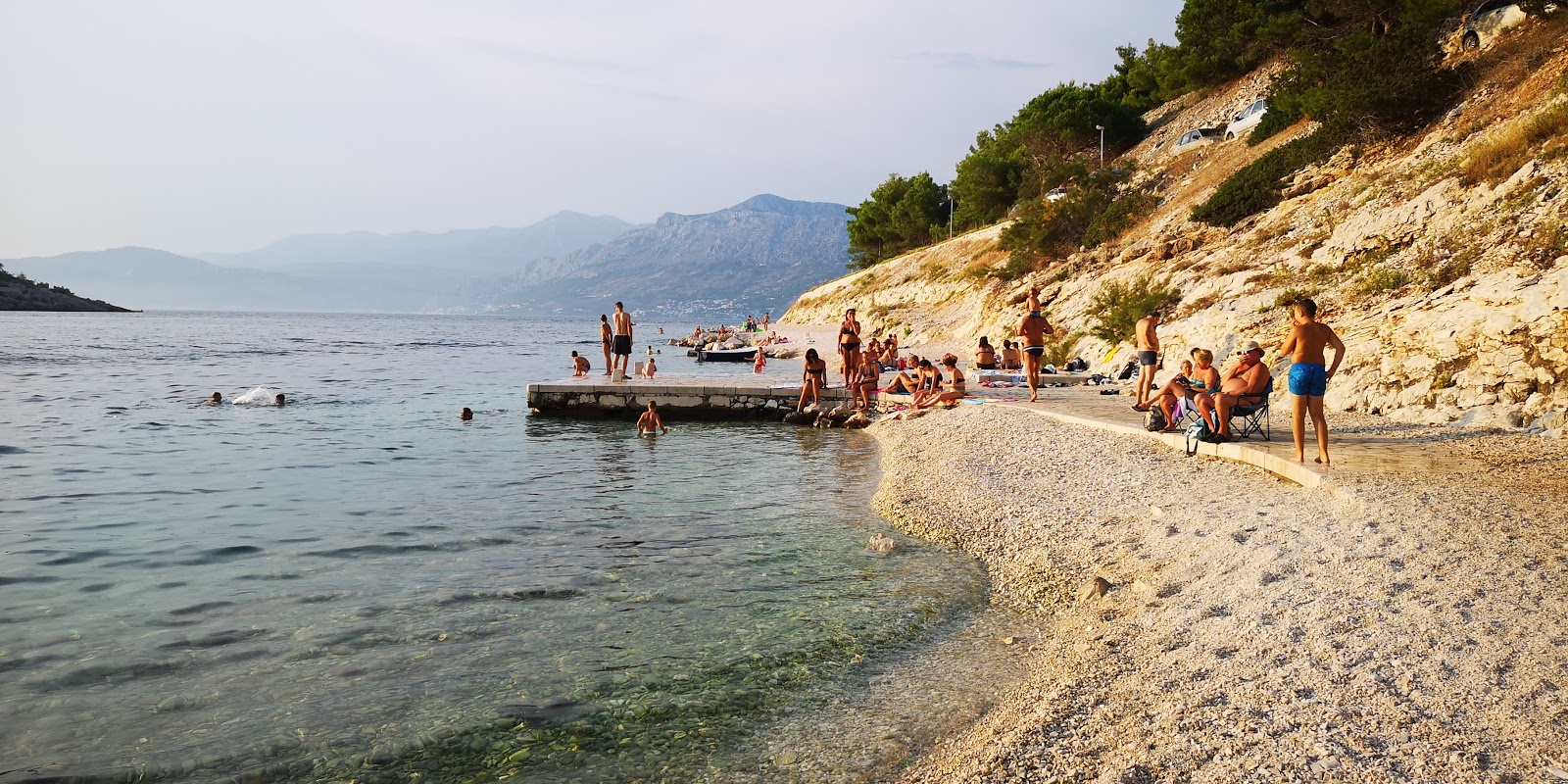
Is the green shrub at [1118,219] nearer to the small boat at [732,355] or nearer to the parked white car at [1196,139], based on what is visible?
the parked white car at [1196,139]

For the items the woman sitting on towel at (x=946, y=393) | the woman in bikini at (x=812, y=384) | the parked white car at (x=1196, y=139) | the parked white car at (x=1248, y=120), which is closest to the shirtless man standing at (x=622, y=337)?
the woman in bikini at (x=812, y=384)

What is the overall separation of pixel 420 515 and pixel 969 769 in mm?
8172

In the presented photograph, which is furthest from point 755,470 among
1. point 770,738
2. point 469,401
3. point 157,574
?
point 469,401

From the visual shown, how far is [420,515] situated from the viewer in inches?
428

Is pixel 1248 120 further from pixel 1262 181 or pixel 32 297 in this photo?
pixel 32 297

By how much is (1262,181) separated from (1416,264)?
11.8 meters

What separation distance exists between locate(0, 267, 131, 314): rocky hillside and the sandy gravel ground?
481 ft

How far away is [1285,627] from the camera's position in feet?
18.9

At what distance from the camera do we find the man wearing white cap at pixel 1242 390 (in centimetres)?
1099

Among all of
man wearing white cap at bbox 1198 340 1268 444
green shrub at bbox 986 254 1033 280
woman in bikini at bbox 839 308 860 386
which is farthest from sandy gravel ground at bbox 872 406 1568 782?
green shrub at bbox 986 254 1033 280

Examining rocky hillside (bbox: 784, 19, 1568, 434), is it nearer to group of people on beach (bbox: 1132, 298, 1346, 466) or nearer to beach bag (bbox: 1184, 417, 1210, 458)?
group of people on beach (bbox: 1132, 298, 1346, 466)

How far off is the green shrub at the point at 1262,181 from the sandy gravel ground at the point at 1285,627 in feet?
59.5

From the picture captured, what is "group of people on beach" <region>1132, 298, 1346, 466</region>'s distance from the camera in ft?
29.7

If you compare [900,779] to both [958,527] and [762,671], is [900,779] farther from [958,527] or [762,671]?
[958,527]
